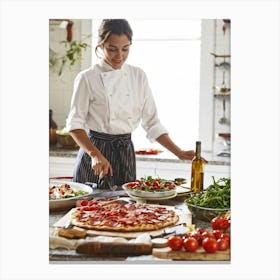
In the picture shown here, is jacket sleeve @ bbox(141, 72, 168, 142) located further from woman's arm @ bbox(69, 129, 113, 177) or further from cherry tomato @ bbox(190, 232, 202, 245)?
cherry tomato @ bbox(190, 232, 202, 245)

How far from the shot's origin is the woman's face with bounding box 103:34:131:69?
1913 mm

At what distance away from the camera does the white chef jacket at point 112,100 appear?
196 cm

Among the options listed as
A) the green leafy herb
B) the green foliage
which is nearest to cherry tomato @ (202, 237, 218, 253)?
the green leafy herb

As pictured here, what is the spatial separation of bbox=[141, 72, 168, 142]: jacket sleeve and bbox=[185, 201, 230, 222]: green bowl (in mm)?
331

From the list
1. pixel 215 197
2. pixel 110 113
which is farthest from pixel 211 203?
pixel 110 113

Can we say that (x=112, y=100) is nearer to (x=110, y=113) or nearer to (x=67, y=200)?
(x=110, y=113)

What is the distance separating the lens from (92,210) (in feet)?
6.01

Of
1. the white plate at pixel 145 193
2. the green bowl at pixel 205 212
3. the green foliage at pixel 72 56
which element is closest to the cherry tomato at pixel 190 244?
the green bowl at pixel 205 212

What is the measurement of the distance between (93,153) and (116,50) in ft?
1.26

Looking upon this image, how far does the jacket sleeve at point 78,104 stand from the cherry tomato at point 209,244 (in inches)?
26.5
